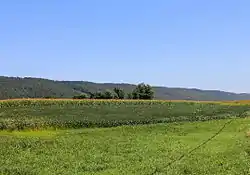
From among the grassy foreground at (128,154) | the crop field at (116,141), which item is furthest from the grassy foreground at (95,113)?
the grassy foreground at (128,154)

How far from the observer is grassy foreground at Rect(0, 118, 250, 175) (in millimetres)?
31156

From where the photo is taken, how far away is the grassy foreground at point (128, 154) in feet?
102

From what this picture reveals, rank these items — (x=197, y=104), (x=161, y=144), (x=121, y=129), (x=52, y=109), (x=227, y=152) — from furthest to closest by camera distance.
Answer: (x=197, y=104) → (x=52, y=109) → (x=121, y=129) → (x=161, y=144) → (x=227, y=152)

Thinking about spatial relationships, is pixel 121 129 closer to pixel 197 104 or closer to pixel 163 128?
pixel 163 128

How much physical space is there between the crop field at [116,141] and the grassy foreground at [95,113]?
14 cm

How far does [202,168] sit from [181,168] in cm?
159

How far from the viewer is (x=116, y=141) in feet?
153

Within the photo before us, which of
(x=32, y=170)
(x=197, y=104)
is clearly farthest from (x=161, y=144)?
(x=197, y=104)

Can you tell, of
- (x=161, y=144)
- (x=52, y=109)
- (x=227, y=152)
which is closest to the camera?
(x=227, y=152)

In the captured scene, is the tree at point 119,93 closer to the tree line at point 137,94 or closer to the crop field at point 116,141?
the tree line at point 137,94

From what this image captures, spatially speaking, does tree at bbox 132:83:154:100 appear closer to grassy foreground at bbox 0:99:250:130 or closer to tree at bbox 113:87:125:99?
tree at bbox 113:87:125:99

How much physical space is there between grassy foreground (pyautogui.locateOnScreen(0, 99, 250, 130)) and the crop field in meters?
0.14

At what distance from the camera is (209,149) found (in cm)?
4112

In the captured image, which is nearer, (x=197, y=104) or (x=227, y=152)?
(x=227, y=152)
